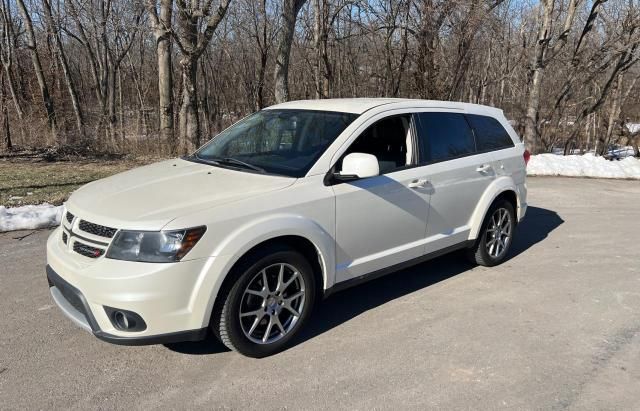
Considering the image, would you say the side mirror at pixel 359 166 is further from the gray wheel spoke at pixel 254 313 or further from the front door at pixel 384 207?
the gray wheel spoke at pixel 254 313

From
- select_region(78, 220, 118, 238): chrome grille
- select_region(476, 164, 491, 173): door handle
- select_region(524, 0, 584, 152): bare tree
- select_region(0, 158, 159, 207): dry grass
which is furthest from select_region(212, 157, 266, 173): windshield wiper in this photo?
select_region(524, 0, 584, 152): bare tree

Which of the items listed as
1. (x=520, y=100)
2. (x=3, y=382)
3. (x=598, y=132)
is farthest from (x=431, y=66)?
(x=3, y=382)

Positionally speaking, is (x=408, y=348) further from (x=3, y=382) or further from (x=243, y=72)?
(x=243, y=72)

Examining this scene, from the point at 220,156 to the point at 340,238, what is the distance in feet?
A: 4.53

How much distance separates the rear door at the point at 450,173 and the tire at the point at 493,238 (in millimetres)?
336

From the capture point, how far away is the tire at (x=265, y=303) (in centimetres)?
330

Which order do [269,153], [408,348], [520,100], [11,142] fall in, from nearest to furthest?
[408,348], [269,153], [11,142], [520,100]

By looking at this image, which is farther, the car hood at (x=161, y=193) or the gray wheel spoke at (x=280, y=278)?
the gray wheel spoke at (x=280, y=278)

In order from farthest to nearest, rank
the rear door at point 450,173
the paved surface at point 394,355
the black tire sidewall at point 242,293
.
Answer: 1. the rear door at point 450,173
2. the black tire sidewall at point 242,293
3. the paved surface at point 394,355

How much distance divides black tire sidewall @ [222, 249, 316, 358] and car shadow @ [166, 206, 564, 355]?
0.23 m

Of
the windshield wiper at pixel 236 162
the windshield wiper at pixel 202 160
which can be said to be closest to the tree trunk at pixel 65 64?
the windshield wiper at pixel 202 160

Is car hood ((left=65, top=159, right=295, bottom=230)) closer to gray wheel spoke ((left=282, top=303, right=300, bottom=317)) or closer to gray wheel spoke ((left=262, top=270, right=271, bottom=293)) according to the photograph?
gray wheel spoke ((left=262, top=270, right=271, bottom=293))

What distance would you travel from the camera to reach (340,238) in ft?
12.6

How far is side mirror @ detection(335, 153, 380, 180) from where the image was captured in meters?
3.70
